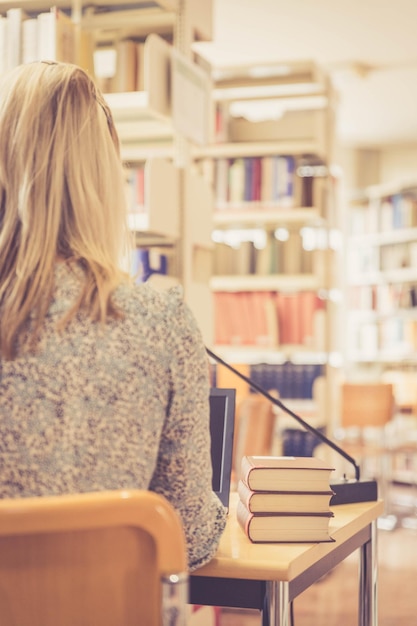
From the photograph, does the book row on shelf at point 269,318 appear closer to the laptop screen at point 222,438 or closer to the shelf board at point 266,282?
the shelf board at point 266,282

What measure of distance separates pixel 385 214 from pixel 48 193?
6.56 meters

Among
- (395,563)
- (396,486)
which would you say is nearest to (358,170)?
(396,486)

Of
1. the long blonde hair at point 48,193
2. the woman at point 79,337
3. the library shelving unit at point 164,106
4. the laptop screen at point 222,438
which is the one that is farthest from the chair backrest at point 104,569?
the library shelving unit at point 164,106

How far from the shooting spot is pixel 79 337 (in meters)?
1.16

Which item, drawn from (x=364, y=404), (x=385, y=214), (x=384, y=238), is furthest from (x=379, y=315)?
(x=364, y=404)

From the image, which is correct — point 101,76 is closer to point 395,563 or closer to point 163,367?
point 163,367

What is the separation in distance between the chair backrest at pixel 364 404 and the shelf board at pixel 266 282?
35.5 inches

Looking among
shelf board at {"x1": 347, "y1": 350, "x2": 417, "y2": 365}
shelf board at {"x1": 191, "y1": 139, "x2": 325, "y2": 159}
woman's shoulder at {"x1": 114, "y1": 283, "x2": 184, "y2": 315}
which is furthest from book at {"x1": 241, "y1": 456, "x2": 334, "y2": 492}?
shelf board at {"x1": 347, "y1": 350, "x2": 417, "y2": 365}

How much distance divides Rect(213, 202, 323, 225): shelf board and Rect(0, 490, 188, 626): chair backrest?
3.57 meters

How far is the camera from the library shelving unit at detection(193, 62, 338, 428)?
179 inches

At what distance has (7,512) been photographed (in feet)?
3.05

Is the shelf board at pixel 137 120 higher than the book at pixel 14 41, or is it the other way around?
the book at pixel 14 41

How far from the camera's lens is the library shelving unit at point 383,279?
7.33 m

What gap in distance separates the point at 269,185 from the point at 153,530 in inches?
146
